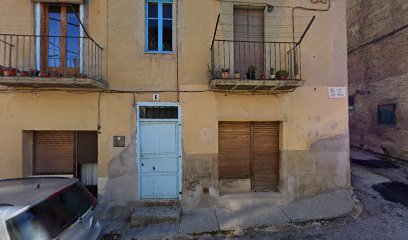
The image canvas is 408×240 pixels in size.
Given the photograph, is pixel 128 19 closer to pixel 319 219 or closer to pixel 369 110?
pixel 319 219

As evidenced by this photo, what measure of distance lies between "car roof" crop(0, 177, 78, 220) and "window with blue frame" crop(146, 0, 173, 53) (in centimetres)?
419

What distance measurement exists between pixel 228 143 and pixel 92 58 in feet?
14.4

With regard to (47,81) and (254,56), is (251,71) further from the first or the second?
(47,81)

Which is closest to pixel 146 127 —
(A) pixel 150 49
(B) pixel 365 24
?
(A) pixel 150 49

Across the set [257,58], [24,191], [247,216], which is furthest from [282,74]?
[24,191]

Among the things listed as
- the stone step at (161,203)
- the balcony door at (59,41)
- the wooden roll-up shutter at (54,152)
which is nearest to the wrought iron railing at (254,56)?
the stone step at (161,203)

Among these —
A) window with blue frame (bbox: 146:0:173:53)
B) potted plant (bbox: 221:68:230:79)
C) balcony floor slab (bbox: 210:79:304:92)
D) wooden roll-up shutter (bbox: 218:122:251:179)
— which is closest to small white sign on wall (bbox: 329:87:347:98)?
balcony floor slab (bbox: 210:79:304:92)

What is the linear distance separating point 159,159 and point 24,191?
11.5ft

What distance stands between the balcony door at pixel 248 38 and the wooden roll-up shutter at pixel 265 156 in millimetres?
1621

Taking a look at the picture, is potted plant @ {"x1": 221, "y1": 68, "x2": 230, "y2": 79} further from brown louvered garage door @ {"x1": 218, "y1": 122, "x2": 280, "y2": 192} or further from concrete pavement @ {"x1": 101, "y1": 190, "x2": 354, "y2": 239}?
concrete pavement @ {"x1": 101, "y1": 190, "x2": 354, "y2": 239}

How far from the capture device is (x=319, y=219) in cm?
568

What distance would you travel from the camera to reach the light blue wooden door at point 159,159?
21.1ft

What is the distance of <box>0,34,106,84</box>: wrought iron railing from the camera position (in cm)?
608

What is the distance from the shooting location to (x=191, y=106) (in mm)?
6477
